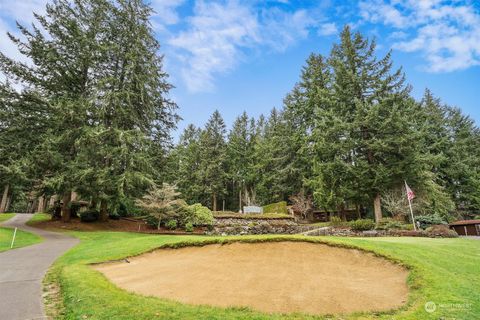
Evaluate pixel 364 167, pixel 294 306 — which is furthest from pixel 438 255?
pixel 364 167

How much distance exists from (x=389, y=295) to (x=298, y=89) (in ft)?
111

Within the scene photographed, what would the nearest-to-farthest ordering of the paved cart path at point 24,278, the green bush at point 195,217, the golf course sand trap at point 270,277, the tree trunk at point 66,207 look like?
the paved cart path at point 24,278 → the golf course sand trap at point 270,277 → the green bush at point 195,217 → the tree trunk at point 66,207

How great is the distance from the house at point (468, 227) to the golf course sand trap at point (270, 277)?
19999 millimetres

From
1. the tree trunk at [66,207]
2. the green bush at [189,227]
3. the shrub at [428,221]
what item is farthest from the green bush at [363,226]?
the tree trunk at [66,207]

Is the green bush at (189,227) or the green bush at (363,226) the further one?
the green bush at (189,227)

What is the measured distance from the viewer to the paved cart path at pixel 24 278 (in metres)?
4.70

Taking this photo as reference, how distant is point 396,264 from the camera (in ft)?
25.4

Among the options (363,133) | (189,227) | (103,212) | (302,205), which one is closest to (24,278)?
(189,227)

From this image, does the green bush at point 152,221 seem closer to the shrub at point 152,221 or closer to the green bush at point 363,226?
the shrub at point 152,221

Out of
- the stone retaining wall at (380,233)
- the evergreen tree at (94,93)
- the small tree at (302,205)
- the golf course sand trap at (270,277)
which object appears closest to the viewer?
the golf course sand trap at (270,277)

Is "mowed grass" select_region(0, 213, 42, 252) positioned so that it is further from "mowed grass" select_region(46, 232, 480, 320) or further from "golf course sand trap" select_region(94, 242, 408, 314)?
"golf course sand trap" select_region(94, 242, 408, 314)

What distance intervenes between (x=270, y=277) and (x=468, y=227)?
965 inches

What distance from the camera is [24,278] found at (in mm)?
6938

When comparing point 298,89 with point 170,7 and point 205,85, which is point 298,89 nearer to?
point 205,85
